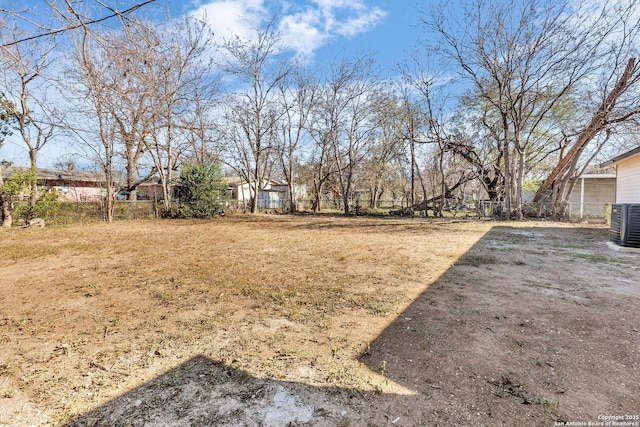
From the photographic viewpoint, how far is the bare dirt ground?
4.90 ft

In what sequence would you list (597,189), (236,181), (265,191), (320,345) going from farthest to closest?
(236,181) < (265,191) < (597,189) < (320,345)

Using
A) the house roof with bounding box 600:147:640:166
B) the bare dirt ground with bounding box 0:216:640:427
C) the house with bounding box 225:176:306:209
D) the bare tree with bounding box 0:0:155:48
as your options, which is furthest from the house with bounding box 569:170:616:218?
the bare tree with bounding box 0:0:155:48

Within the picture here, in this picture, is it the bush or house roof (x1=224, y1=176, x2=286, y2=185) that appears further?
house roof (x1=224, y1=176, x2=286, y2=185)

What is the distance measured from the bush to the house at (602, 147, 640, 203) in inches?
627

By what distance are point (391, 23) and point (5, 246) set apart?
42.5 ft

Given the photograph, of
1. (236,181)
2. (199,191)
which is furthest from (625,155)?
(236,181)

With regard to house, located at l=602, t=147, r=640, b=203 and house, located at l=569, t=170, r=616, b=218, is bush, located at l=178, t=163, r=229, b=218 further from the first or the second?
house, located at l=569, t=170, r=616, b=218

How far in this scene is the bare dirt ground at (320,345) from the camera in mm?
1494

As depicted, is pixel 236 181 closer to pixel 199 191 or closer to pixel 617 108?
pixel 199 191

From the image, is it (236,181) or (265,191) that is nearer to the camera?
(265,191)

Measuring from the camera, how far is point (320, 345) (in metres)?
2.15

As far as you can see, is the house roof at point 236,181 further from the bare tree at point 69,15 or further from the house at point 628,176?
the bare tree at point 69,15

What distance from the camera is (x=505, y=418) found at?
142 centimetres

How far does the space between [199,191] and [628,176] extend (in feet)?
56.4
